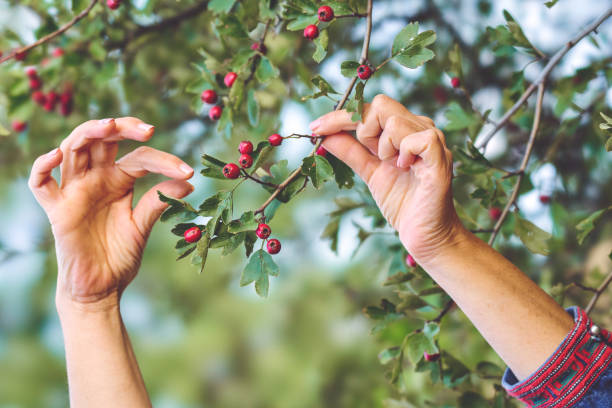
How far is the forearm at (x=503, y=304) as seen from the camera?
22.9 inches

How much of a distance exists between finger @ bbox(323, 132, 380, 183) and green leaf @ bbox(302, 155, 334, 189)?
0.05 meters

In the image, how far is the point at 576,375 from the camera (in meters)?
A: 0.58

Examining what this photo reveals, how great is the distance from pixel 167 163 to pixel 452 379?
51 centimetres

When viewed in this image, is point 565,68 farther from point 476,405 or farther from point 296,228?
point 296,228

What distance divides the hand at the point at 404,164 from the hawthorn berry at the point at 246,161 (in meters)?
0.08

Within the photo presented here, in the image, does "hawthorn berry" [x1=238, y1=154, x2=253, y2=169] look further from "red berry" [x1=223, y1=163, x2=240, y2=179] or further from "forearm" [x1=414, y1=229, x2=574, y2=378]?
"forearm" [x1=414, y1=229, x2=574, y2=378]

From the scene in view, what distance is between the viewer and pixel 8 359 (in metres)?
3.01

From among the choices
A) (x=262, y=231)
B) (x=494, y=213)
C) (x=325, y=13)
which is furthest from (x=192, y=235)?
(x=494, y=213)

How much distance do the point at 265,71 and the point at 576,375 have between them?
55cm

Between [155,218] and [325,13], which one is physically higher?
[325,13]

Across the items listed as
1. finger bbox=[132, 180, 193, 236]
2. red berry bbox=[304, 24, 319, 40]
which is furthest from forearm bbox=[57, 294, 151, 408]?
red berry bbox=[304, 24, 319, 40]

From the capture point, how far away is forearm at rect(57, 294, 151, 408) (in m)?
0.68

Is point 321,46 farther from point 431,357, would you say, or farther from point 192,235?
point 431,357

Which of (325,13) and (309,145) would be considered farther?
(309,145)
